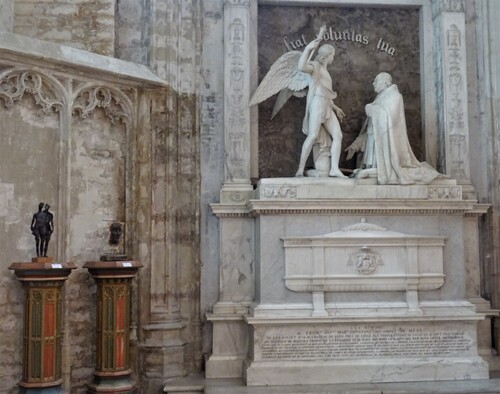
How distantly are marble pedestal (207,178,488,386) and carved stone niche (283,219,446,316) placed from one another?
1cm

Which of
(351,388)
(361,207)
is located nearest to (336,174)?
(361,207)

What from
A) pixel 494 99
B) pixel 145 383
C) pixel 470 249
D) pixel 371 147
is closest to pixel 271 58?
pixel 371 147

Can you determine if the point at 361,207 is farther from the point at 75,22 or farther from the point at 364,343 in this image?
the point at 75,22

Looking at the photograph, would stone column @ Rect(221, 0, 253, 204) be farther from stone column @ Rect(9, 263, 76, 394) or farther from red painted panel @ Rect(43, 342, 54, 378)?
red painted panel @ Rect(43, 342, 54, 378)

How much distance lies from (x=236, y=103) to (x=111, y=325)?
9.17 ft

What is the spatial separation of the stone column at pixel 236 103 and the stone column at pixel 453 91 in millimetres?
2308

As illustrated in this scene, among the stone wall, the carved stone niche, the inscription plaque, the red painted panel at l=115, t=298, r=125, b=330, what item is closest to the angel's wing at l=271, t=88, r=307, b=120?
the carved stone niche

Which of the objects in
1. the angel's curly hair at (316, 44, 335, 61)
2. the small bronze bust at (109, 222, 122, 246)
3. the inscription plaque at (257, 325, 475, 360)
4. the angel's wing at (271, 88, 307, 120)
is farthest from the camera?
the angel's wing at (271, 88, 307, 120)

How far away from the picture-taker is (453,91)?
7512 millimetres

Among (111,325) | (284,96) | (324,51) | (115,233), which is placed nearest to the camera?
(111,325)

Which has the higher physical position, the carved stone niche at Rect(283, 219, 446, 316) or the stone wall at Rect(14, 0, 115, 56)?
the stone wall at Rect(14, 0, 115, 56)

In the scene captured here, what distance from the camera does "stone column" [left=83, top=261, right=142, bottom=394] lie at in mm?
5977

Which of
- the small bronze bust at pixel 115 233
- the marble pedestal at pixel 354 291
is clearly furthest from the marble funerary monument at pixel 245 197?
the small bronze bust at pixel 115 233

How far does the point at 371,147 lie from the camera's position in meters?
7.14
